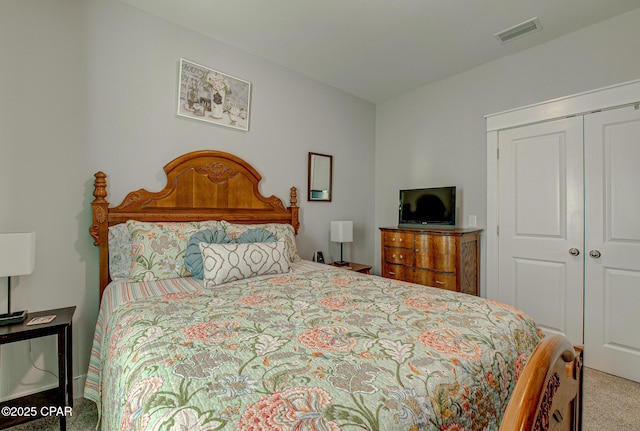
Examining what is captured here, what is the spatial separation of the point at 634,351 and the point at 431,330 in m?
2.30

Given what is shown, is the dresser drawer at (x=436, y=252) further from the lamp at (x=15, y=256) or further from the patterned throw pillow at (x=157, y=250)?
the lamp at (x=15, y=256)

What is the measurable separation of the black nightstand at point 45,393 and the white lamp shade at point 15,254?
29 centimetres

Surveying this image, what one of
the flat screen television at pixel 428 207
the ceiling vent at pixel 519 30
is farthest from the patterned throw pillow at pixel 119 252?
the ceiling vent at pixel 519 30

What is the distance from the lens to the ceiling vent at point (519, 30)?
2.42 meters

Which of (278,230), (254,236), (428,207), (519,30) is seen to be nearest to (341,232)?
(278,230)

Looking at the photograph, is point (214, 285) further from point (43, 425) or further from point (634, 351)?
point (634, 351)

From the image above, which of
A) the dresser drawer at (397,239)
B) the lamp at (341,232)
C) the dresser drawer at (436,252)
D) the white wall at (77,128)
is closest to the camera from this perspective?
the white wall at (77,128)

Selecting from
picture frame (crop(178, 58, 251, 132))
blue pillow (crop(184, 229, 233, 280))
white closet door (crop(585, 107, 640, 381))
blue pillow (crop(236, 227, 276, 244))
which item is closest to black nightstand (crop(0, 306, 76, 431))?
blue pillow (crop(184, 229, 233, 280))

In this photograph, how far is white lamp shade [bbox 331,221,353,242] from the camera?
341cm

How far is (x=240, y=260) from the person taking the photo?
2031mm

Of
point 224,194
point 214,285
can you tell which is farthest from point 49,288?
point 224,194

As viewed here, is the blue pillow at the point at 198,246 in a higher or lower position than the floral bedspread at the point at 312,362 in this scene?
higher

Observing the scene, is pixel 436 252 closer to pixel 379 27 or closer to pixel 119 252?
pixel 379 27

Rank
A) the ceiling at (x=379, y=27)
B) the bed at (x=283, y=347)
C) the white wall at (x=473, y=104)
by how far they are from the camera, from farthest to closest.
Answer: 1. the white wall at (x=473, y=104)
2. the ceiling at (x=379, y=27)
3. the bed at (x=283, y=347)
